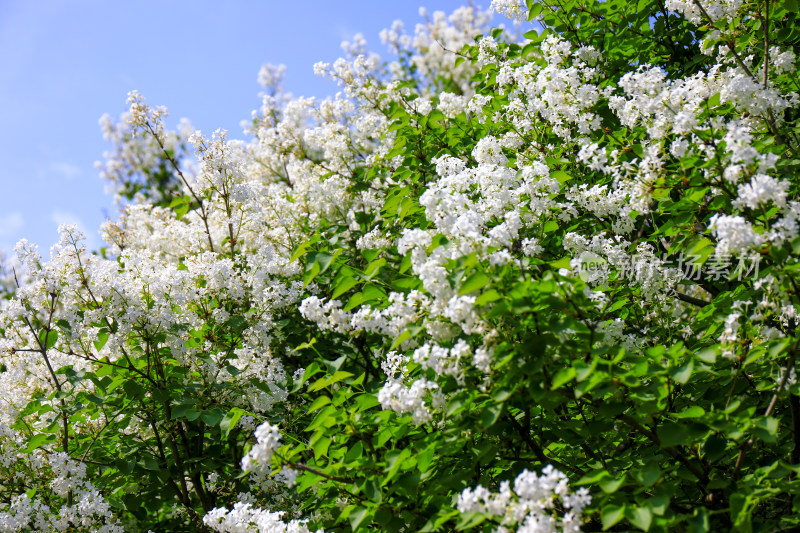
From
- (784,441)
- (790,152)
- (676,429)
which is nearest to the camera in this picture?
(676,429)

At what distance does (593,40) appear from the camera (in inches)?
Result: 198

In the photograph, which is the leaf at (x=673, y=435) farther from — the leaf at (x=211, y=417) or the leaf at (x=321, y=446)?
the leaf at (x=211, y=417)

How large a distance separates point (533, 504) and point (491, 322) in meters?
0.81

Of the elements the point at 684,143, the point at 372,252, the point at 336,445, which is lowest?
the point at 336,445

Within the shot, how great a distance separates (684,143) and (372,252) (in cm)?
166

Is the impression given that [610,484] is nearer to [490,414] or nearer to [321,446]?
[490,414]

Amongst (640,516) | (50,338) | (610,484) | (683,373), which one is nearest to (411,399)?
(610,484)

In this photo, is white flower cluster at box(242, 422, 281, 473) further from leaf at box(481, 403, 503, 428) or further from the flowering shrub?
leaf at box(481, 403, 503, 428)

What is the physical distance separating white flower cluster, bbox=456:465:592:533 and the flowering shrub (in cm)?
1

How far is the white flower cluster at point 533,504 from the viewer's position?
6.81 ft

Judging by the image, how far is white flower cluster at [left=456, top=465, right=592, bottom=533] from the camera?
207 cm

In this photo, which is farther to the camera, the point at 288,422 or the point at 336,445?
the point at 288,422

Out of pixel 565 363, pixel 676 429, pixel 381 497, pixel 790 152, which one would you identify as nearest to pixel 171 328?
pixel 381 497

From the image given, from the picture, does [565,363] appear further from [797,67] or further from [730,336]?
[797,67]
